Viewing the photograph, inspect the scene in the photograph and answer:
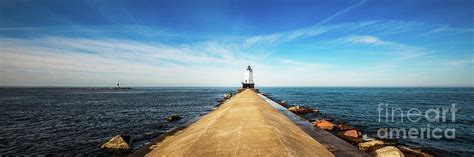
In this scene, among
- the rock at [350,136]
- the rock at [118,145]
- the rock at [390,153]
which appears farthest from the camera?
the rock at [350,136]

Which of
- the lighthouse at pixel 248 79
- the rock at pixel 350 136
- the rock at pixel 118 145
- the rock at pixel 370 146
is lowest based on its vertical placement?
the rock at pixel 118 145

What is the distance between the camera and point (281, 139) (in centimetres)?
1223

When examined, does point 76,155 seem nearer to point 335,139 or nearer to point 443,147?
point 335,139

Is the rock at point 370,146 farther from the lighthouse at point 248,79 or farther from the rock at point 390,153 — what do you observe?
the lighthouse at point 248,79

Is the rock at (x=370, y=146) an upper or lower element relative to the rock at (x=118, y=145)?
upper

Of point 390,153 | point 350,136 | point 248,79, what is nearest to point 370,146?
point 390,153

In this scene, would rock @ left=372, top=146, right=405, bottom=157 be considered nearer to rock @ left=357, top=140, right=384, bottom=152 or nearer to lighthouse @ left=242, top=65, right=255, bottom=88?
rock @ left=357, top=140, right=384, bottom=152

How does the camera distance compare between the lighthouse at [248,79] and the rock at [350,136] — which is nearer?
the rock at [350,136]

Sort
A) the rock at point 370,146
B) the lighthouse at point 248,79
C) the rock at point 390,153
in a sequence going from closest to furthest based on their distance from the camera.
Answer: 1. the rock at point 390,153
2. the rock at point 370,146
3. the lighthouse at point 248,79

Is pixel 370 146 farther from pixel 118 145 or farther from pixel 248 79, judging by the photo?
pixel 248 79

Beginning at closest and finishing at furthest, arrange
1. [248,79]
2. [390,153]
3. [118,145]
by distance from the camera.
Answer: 1. [390,153]
2. [118,145]
3. [248,79]

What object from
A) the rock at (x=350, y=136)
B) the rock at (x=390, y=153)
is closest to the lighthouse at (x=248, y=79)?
the rock at (x=350, y=136)

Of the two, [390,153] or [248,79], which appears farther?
[248,79]

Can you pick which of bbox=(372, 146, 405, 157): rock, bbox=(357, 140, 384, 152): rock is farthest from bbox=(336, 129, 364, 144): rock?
bbox=(372, 146, 405, 157): rock
